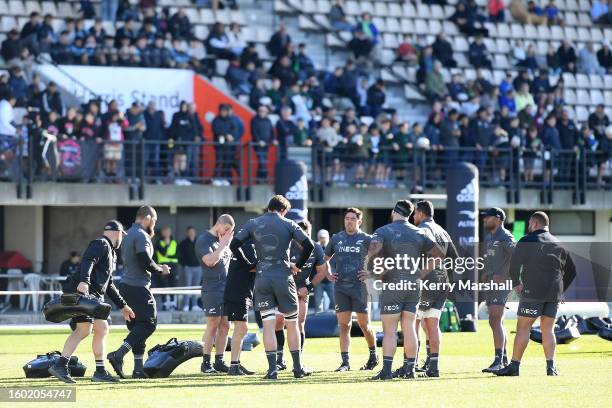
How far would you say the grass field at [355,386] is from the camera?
46.3 feet

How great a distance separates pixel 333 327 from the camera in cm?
2589

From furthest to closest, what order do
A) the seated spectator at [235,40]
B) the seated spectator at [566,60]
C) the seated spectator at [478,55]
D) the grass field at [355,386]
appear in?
the seated spectator at [566,60] → the seated spectator at [478,55] → the seated spectator at [235,40] → the grass field at [355,386]

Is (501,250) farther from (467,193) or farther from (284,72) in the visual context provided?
(284,72)

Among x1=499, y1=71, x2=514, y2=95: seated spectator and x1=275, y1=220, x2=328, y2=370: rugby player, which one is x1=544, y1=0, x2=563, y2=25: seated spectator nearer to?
x1=499, y1=71, x2=514, y2=95: seated spectator

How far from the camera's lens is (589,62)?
40562 mm

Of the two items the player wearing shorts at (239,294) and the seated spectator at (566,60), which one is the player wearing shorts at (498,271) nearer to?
the player wearing shorts at (239,294)

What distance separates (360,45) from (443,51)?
222cm

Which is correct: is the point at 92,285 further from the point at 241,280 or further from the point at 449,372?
the point at 449,372

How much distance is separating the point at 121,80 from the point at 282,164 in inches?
244

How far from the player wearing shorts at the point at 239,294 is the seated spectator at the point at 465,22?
23.4 metres

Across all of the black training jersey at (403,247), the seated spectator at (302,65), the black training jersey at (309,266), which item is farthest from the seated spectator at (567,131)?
the black training jersey at (403,247)

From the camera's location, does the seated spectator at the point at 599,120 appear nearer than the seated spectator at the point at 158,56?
No

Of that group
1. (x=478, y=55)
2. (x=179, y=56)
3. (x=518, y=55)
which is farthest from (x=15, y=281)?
(x=518, y=55)

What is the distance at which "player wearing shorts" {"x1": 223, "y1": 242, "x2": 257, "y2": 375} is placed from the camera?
1762 centimetres
